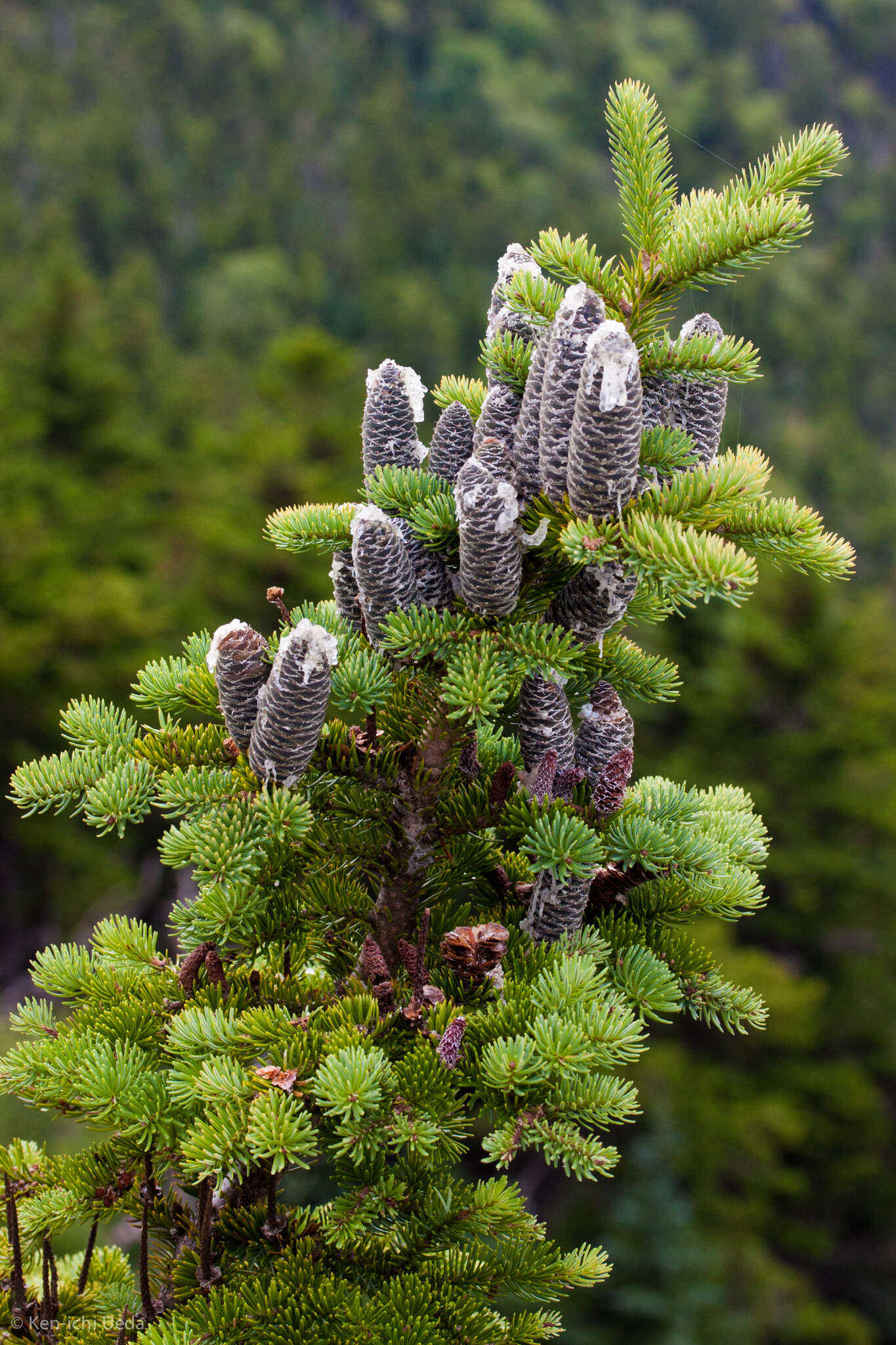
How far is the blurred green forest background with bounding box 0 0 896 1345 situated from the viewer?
1291 cm

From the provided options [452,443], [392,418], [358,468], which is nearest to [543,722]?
[452,443]

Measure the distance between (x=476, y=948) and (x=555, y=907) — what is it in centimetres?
20

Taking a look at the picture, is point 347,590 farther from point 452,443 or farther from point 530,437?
point 530,437

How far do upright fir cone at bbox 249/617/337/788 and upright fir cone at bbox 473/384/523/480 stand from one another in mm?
527

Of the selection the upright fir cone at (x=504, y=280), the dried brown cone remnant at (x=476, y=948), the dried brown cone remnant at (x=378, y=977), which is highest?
the upright fir cone at (x=504, y=280)

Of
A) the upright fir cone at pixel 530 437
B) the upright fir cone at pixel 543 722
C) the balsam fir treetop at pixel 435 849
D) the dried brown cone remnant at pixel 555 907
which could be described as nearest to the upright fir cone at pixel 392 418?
the balsam fir treetop at pixel 435 849

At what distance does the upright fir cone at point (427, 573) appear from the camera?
1.84m

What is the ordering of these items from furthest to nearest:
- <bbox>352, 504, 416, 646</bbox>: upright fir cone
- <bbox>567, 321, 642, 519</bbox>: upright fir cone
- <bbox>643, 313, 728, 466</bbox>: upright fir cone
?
<bbox>643, 313, 728, 466</bbox>: upright fir cone → <bbox>352, 504, 416, 646</bbox>: upright fir cone → <bbox>567, 321, 642, 519</bbox>: upright fir cone

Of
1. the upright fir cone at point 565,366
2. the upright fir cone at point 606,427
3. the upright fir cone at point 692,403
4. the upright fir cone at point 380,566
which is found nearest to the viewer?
the upright fir cone at point 606,427

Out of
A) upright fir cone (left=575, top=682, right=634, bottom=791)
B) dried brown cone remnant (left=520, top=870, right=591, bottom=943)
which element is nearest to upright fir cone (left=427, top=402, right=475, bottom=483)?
upright fir cone (left=575, top=682, right=634, bottom=791)

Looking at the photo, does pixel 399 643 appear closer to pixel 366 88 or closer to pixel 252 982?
pixel 252 982

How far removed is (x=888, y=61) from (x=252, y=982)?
12151 centimetres

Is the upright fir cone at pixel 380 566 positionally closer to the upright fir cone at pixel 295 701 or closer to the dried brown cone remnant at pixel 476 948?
the upright fir cone at pixel 295 701

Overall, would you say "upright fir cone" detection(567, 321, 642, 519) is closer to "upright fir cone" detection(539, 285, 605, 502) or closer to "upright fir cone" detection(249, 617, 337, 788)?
"upright fir cone" detection(539, 285, 605, 502)
